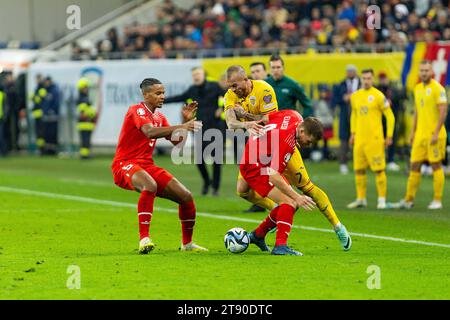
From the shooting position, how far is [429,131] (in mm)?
17500

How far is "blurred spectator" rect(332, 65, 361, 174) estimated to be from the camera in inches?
965

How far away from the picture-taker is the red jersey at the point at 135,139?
40.9ft

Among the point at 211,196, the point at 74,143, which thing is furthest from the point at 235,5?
the point at 211,196

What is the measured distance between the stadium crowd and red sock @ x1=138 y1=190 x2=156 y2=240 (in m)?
14.9

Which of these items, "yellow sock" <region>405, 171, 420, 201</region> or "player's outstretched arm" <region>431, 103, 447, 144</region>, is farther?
"yellow sock" <region>405, 171, 420, 201</region>

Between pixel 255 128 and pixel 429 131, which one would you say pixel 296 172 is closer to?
pixel 255 128

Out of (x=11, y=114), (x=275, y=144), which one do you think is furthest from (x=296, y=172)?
(x=11, y=114)

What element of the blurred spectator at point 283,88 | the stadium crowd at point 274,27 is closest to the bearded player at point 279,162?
the blurred spectator at point 283,88

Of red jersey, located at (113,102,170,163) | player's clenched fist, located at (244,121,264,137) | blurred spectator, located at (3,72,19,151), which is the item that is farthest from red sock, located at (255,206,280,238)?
blurred spectator, located at (3,72,19,151)

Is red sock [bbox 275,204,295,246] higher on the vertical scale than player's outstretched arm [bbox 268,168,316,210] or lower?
lower

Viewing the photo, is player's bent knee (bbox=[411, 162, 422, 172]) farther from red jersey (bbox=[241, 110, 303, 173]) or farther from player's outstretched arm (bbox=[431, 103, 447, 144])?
red jersey (bbox=[241, 110, 303, 173])

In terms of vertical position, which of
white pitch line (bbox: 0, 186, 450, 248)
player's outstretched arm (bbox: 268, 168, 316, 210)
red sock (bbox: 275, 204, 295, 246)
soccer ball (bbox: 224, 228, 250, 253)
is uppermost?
player's outstretched arm (bbox: 268, 168, 316, 210)

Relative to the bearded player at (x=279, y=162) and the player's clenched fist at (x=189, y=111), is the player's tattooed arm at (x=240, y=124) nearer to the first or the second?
the bearded player at (x=279, y=162)

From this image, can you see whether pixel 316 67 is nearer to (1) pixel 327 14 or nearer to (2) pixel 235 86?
(1) pixel 327 14
